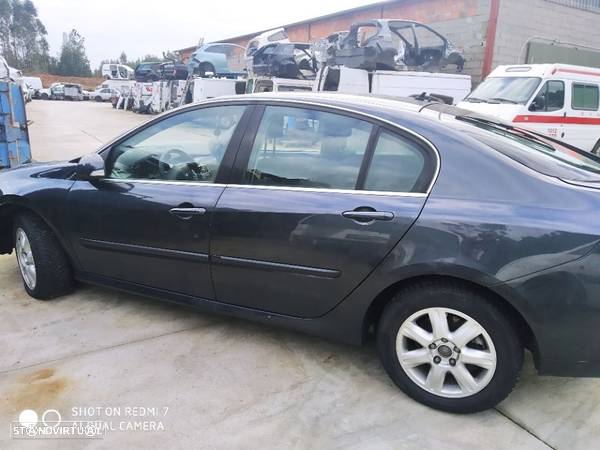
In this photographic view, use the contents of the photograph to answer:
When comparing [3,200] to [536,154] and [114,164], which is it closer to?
[114,164]

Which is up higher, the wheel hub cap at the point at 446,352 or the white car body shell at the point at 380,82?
the white car body shell at the point at 380,82

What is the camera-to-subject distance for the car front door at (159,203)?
294 cm

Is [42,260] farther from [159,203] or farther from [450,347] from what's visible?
[450,347]

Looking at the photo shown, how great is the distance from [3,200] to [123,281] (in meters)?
1.14

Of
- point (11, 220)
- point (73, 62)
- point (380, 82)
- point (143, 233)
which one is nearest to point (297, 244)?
point (143, 233)

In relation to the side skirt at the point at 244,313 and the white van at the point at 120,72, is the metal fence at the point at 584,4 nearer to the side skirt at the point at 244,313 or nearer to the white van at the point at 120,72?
the side skirt at the point at 244,313

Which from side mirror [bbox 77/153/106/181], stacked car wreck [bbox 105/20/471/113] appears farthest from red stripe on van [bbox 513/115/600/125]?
side mirror [bbox 77/153/106/181]

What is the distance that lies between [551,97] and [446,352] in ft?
31.7

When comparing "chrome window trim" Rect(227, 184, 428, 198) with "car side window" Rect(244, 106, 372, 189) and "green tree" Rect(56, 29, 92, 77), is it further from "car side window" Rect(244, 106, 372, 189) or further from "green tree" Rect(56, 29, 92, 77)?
"green tree" Rect(56, 29, 92, 77)

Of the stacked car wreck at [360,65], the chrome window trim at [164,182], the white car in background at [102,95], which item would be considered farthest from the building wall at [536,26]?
the white car in background at [102,95]

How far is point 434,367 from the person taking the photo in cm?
245

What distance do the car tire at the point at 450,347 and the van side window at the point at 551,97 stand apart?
29.8 ft

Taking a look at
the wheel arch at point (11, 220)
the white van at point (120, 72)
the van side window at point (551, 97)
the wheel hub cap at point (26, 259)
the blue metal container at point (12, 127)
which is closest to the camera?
the wheel arch at point (11, 220)

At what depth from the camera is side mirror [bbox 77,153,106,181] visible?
10.7 ft
